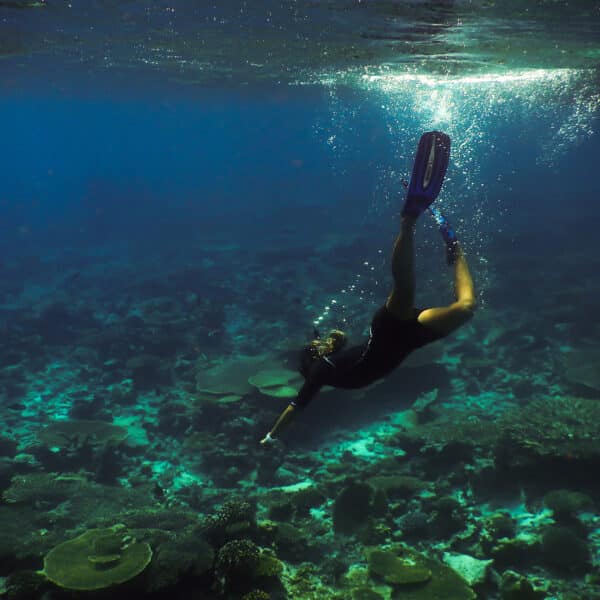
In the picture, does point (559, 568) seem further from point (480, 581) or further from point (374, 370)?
point (374, 370)

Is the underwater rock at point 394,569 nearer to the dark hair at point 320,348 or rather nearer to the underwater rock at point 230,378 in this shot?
the dark hair at point 320,348

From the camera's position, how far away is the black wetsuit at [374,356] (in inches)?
169

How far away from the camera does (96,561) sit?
223 inches

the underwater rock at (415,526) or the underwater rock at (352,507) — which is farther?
the underwater rock at (352,507)

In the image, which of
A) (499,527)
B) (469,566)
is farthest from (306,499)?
(499,527)

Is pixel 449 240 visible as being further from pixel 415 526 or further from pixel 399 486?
pixel 399 486

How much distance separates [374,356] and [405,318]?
1.76ft

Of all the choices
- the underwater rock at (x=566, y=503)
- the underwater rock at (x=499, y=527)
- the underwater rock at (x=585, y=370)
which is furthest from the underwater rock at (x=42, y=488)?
the underwater rock at (x=585, y=370)

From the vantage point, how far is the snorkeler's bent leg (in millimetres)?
4027

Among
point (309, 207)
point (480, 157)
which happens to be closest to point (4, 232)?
point (309, 207)

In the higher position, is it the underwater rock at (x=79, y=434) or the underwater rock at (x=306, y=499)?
the underwater rock at (x=306, y=499)

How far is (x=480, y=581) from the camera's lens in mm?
6621

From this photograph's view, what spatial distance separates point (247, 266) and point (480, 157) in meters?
140

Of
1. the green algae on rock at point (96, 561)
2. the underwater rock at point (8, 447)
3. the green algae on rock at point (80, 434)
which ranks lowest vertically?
the underwater rock at point (8, 447)
